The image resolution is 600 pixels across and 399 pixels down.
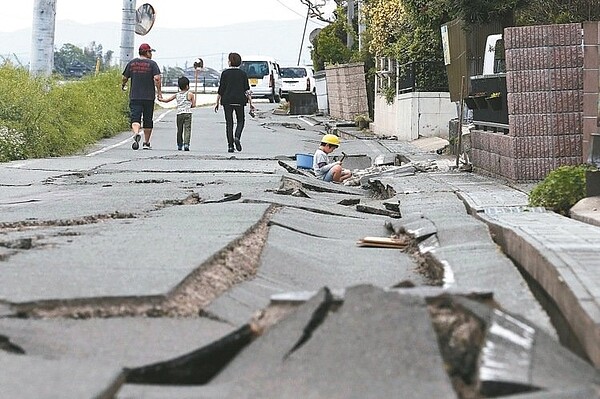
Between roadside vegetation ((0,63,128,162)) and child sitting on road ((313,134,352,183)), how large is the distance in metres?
5.24

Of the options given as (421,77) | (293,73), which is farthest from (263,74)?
(421,77)

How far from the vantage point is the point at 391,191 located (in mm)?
12539

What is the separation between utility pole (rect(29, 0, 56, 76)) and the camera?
2364 centimetres

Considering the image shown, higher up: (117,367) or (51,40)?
(51,40)

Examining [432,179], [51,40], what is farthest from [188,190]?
[51,40]

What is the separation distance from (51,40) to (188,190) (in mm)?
13516

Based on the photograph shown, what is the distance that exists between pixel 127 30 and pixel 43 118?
1254cm

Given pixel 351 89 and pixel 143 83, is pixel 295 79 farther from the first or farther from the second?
pixel 143 83

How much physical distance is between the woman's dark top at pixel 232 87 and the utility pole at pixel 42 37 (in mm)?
5268

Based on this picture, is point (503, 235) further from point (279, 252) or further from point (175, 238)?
point (175, 238)

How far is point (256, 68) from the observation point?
60.0m

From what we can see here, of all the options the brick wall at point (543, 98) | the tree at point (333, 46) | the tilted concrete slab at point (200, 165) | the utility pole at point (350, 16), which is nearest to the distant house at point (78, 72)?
the tree at point (333, 46)

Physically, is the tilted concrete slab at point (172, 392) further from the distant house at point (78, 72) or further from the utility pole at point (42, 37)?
the distant house at point (78, 72)

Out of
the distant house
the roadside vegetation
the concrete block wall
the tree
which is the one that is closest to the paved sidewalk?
the concrete block wall
